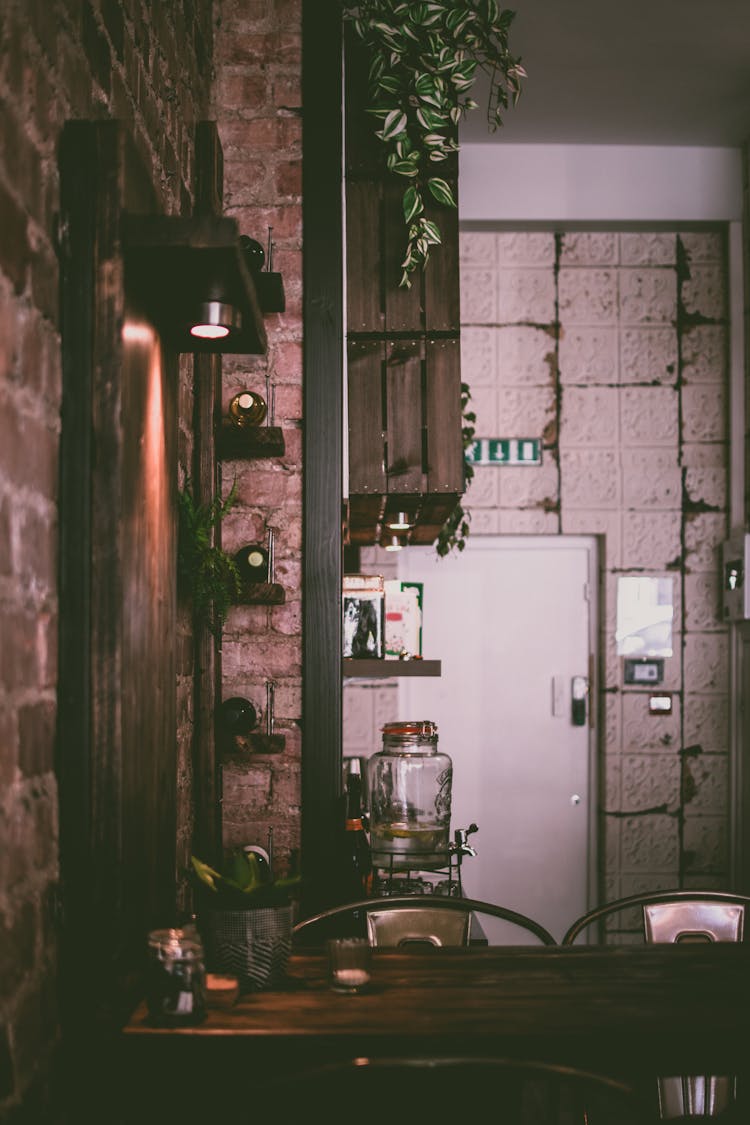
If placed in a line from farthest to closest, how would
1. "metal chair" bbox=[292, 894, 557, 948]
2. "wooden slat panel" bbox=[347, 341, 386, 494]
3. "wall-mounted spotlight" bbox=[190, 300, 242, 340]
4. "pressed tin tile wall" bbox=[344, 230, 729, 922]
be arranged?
1. "pressed tin tile wall" bbox=[344, 230, 729, 922]
2. "wooden slat panel" bbox=[347, 341, 386, 494]
3. "metal chair" bbox=[292, 894, 557, 948]
4. "wall-mounted spotlight" bbox=[190, 300, 242, 340]

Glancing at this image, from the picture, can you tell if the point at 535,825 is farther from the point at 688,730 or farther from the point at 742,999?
the point at 742,999

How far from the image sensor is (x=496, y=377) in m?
4.98

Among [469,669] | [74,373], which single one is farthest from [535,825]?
[74,373]

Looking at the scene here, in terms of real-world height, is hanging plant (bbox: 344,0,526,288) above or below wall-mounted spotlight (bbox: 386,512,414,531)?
above

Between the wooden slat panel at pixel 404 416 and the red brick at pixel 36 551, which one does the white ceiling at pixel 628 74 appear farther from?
the red brick at pixel 36 551

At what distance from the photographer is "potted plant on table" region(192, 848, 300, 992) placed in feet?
5.64

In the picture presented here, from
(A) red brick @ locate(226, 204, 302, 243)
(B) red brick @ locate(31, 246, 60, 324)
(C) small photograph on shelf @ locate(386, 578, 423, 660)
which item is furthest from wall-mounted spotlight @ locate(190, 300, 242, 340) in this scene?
(C) small photograph on shelf @ locate(386, 578, 423, 660)

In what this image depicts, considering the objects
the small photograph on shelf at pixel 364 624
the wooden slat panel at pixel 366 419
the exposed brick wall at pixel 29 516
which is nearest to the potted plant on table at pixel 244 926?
the exposed brick wall at pixel 29 516

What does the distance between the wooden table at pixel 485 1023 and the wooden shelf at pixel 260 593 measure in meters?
1.09

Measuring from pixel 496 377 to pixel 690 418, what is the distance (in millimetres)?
966

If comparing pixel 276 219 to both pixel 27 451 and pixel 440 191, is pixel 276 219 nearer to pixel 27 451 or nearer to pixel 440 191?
pixel 440 191

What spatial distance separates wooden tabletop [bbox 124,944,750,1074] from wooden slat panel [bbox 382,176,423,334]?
5.91ft

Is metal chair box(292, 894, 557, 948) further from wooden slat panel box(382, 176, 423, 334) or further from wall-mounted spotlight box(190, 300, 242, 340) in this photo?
wooden slat panel box(382, 176, 423, 334)

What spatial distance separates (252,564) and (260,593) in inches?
3.5
